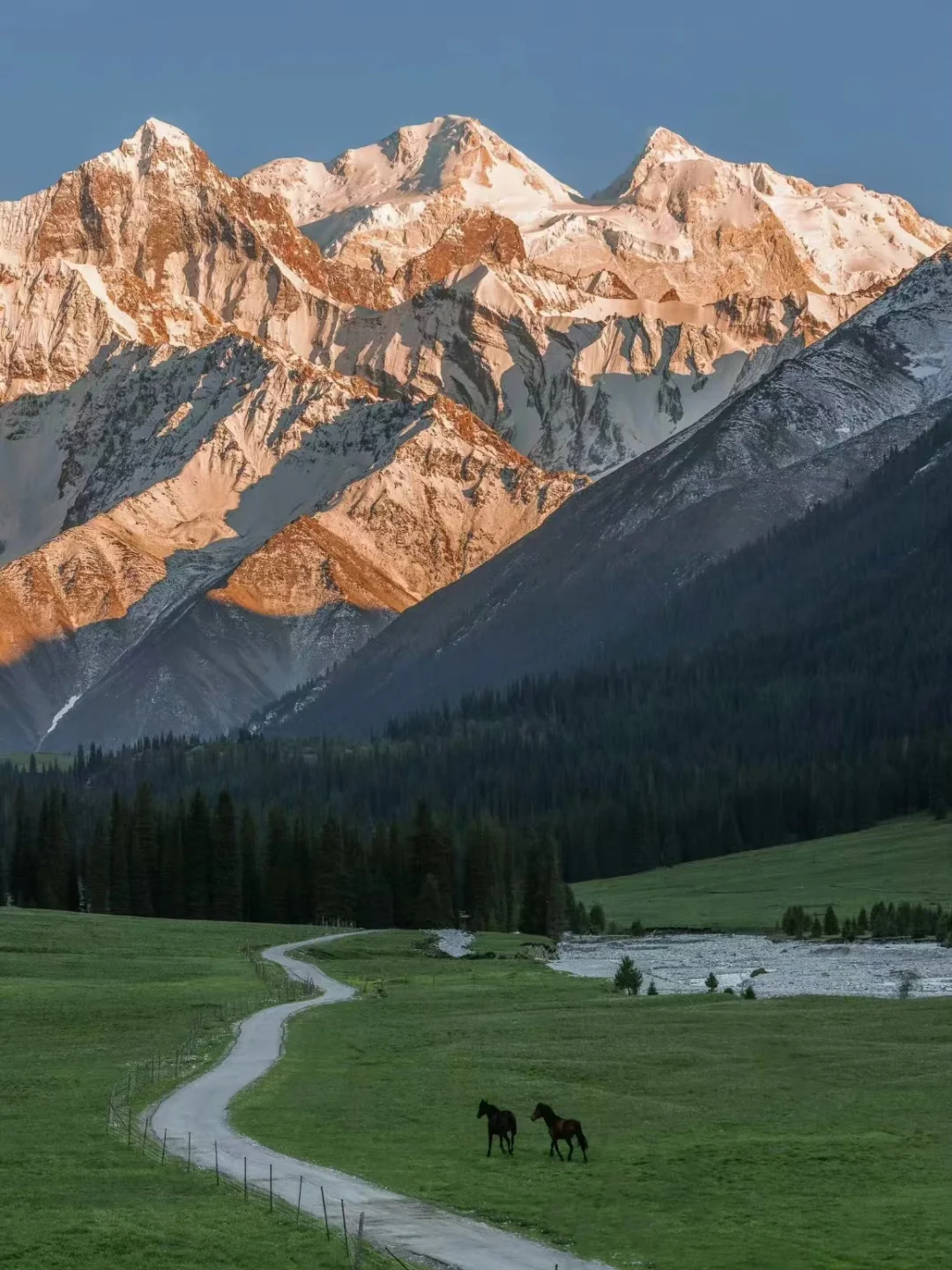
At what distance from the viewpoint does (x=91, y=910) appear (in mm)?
172500

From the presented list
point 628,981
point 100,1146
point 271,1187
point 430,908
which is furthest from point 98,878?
point 271,1187

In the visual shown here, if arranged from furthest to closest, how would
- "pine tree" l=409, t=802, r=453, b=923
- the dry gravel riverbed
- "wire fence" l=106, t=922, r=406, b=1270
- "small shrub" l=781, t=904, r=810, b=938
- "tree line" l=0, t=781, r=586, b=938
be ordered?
"pine tree" l=409, t=802, r=453, b=923 < "tree line" l=0, t=781, r=586, b=938 < "small shrub" l=781, t=904, r=810, b=938 < the dry gravel riverbed < "wire fence" l=106, t=922, r=406, b=1270

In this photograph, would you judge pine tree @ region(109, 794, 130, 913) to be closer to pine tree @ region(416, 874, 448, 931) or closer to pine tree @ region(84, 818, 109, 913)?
pine tree @ region(84, 818, 109, 913)

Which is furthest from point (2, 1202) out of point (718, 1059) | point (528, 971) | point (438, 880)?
point (438, 880)

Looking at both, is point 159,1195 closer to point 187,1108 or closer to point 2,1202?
A: point 2,1202

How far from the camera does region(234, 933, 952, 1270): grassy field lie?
3828 centimetres

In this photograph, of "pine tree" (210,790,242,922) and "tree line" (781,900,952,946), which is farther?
"pine tree" (210,790,242,922)

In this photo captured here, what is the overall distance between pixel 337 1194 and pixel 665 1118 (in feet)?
44.1

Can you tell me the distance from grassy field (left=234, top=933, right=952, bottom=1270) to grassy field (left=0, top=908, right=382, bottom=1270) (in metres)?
4.42

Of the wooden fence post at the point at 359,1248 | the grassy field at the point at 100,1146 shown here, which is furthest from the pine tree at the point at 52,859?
the wooden fence post at the point at 359,1248

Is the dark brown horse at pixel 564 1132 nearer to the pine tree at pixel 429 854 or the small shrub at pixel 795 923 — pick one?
the small shrub at pixel 795 923

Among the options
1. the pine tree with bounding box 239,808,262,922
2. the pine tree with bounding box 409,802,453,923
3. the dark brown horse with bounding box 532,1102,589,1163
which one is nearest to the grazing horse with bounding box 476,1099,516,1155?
the dark brown horse with bounding box 532,1102,589,1163

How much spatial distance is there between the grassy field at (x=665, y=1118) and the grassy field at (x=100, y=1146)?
4.42m

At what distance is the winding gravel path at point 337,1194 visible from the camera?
36250 mm
